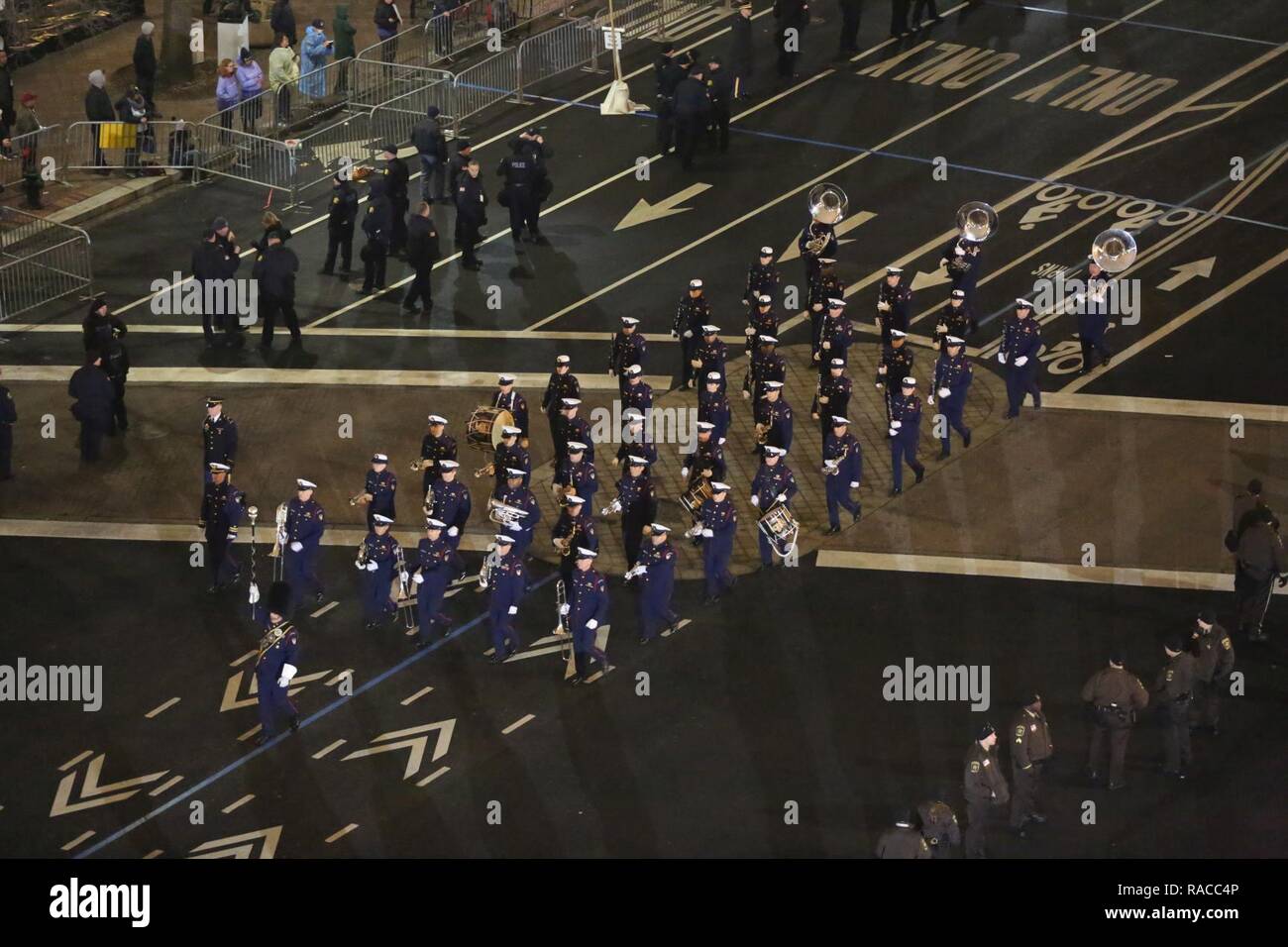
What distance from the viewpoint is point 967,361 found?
30391 mm

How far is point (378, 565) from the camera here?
26.2m

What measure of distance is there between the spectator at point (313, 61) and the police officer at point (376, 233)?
6.56 meters

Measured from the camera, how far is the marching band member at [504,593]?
25484mm

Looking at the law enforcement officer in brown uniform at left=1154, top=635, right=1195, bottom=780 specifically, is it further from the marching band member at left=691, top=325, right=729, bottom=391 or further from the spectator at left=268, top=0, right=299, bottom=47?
the spectator at left=268, top=0, right=299, bottom=47

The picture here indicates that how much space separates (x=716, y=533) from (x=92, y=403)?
30.7 feet

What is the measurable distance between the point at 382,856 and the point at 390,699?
295cm

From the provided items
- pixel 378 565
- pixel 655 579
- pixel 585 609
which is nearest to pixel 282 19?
pixel 378 565

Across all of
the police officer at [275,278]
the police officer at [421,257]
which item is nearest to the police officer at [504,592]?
the police officer at [275,278]

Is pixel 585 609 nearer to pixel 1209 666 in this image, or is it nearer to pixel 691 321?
pixel 1209 666

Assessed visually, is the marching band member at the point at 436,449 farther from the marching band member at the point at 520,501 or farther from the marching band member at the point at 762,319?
the marching band member at the point at 762,319

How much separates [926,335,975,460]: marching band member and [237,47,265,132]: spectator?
15.8 m

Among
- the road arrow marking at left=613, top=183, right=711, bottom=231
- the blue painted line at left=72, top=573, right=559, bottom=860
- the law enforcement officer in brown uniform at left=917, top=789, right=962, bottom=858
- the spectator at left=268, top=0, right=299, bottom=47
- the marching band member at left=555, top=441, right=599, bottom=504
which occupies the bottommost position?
the road arrow marking at left=613, top=183, right=711, bottom=231

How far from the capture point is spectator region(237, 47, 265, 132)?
132 ft

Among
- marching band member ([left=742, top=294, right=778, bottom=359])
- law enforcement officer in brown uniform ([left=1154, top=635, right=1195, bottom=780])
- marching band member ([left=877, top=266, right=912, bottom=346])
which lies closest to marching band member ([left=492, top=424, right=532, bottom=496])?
marching band member ([left=742, top=294, right=778, bottom=359])
